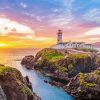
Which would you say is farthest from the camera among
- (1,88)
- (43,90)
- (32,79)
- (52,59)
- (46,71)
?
(52,59)

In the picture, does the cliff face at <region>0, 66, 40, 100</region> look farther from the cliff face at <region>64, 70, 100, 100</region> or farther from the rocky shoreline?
the cliff face at <region>64, 70, 100, 100</region>

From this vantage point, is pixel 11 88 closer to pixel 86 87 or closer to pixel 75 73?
pixel 86 87

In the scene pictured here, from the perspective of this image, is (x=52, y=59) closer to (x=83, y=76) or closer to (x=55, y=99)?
(x=83, y=76)

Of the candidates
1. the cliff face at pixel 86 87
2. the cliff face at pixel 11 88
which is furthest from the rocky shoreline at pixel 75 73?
the cliff face at pixel 11 88

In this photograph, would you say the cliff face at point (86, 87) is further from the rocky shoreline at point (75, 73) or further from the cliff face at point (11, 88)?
the cliff face at point (11, 88)

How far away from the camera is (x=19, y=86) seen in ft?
244

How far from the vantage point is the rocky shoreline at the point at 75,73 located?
105 m

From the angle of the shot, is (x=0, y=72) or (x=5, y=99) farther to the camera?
(x=0, y=72)

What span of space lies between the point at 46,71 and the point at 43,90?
55.8 m

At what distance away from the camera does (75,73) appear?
161250mm

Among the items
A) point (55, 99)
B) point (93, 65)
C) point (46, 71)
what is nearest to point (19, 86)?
point (55, 99)

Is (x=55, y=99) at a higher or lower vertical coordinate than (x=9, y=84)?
lower

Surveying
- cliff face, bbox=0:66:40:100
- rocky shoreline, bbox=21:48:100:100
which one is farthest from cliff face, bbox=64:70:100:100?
cliff face, bbox=0:66:40:100

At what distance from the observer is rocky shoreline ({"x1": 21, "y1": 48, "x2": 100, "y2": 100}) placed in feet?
344
